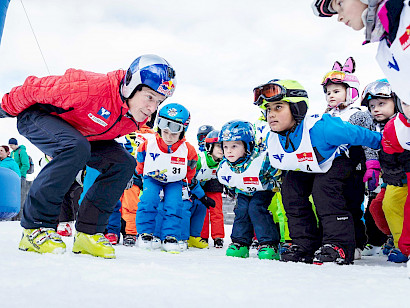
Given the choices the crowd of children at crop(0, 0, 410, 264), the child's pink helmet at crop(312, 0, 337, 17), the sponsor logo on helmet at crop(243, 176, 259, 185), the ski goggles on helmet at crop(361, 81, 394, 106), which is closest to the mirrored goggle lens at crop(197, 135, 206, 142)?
the crowd of children at crop(0, 0, 410, 264)

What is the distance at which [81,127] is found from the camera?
8.28 ft

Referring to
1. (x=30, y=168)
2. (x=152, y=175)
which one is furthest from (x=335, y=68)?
(x=30, y=168)

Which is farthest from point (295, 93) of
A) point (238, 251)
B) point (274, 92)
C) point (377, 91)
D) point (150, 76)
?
point (238, 251)

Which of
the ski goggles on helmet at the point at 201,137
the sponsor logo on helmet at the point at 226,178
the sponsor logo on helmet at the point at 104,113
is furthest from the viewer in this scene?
the ski goggles on helmet at the point at 201,137

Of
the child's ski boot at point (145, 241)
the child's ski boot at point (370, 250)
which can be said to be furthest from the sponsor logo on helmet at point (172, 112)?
the child's ski boot at point (370, 250)

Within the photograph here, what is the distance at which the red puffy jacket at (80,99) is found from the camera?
2354 millimetres

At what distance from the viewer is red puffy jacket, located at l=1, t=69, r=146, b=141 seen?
2.35 m

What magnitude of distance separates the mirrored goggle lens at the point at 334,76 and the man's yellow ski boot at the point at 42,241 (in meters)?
3.22

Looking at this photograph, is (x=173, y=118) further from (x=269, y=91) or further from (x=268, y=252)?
(x=268, y=252)

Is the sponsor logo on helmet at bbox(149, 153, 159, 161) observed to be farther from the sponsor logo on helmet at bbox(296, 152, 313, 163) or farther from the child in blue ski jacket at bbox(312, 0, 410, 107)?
the child in blue ski jacket at bbox(312, 0, 410, 107)

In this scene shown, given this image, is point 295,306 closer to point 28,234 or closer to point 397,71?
point 397,71

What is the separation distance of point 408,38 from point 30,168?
10.3 meters

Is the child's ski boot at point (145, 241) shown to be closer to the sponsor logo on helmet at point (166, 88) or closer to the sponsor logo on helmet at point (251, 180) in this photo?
the sponsor logo on helmet at point (251, 180)

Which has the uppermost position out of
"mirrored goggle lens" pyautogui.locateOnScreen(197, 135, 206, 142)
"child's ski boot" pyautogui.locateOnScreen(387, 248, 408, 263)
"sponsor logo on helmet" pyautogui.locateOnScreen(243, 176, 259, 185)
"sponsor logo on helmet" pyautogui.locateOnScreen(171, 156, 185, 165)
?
"mirrored goggle lens" pyautogui.locateOnScreen(197, 135, 206, 142)
